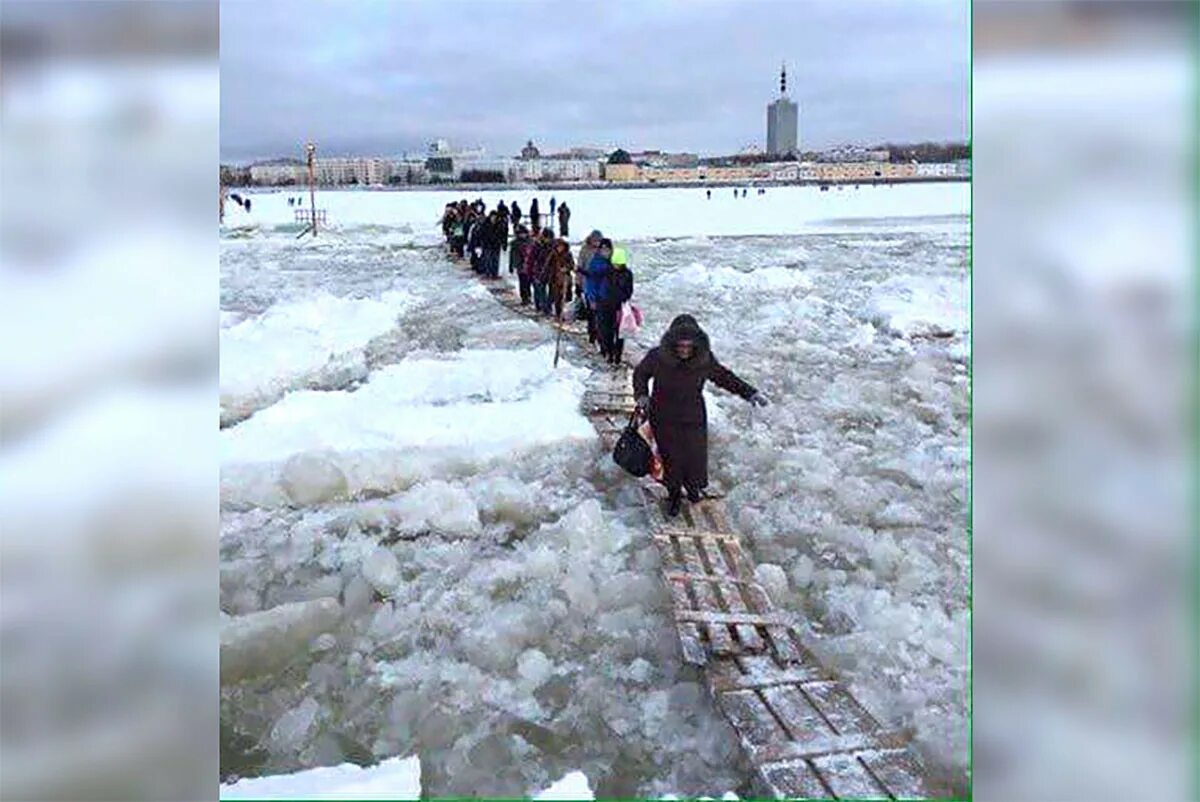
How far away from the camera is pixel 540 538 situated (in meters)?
4.30

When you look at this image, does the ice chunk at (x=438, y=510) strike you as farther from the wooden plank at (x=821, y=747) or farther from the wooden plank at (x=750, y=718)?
the wooden plank at (x=821, y=747)

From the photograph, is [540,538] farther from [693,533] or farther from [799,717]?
[799,717]

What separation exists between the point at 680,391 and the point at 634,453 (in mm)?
529

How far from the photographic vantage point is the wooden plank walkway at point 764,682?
2488mm

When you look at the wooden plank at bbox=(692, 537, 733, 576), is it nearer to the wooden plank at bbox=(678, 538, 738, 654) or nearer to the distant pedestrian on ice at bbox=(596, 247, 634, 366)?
the wooden plank at bbox=(678, 538, 738, 654)

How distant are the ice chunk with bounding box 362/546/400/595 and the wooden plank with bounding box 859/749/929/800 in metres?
2.00

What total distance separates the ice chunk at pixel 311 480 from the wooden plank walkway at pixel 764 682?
1547 millimetres

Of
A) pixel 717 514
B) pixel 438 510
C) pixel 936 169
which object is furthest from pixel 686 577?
pixel 936 169

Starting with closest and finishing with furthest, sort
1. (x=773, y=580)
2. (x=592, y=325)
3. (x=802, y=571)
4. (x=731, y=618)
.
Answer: (x=731, y=618)
(x=773, y=580)
(x=802, y=571)
(x=592, y=325)
